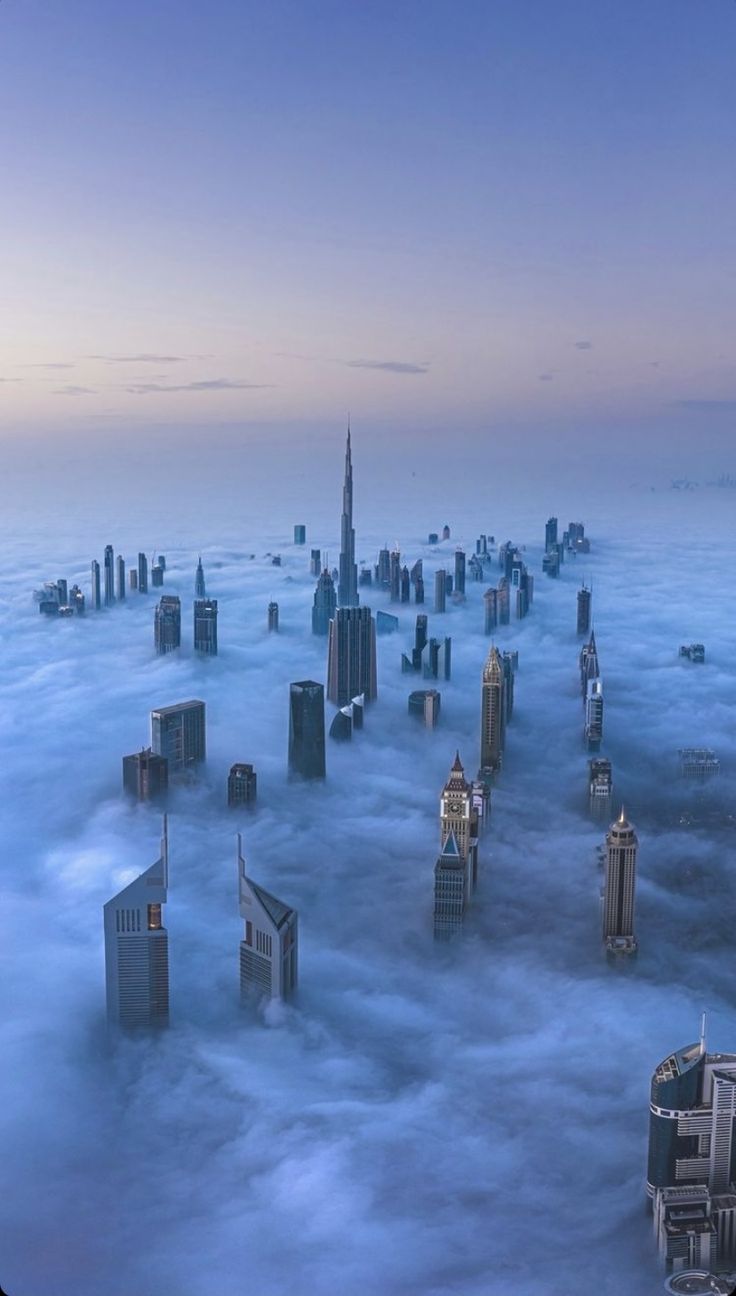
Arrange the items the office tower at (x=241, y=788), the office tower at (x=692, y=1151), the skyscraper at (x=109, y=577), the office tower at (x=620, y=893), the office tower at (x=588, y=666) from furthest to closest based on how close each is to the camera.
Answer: the skyscraper at (x=109, y=577), the office tower at (x=588, y=666), the office tower at (x=241, y=788), the office tower at (x=620, y=893), the office tower at (x=692, y=1151)

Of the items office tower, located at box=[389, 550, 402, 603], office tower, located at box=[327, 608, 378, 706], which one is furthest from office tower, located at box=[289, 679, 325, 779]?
office tower, located at box=[389, 550, 402, 603]

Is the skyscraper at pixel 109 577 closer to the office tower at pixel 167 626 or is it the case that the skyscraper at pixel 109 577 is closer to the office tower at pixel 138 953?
the office tower at pixel 167 626

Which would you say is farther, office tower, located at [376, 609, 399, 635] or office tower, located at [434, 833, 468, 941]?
office tower, located at [376, 609, 399, 635]

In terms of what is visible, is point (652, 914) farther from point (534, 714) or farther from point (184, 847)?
point (534, 714)

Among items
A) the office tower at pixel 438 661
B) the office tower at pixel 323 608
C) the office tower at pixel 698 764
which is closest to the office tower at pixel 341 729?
the office tower at pixel 438 661

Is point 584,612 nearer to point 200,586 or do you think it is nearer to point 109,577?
point 200,586

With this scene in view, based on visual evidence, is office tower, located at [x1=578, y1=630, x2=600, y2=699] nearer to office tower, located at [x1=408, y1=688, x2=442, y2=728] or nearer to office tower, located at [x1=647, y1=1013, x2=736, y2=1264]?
office tower, located at [x1=408, y1=688, x2=442, y2=728]

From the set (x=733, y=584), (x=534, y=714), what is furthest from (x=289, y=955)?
(x=733, y=584)

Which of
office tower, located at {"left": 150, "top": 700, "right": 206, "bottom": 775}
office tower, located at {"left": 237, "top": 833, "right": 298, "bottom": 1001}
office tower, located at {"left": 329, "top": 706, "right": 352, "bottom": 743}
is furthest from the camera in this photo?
office tower, located at {"left": 329, "top": 706, "right": 352, "bottom": 743}
